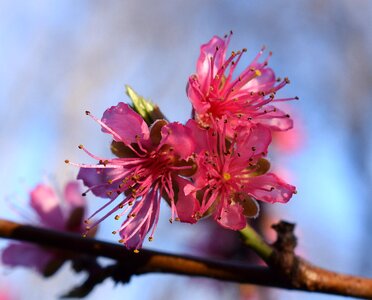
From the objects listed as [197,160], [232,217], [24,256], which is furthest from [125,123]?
[24,256]

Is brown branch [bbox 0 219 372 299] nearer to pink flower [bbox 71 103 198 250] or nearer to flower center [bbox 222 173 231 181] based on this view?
pink flower [bbox 71 103 198 250]

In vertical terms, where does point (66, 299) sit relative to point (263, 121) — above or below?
below

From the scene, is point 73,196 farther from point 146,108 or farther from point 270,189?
point 270,189

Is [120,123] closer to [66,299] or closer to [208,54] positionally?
[208,54]

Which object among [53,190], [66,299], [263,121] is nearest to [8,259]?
[53,190]

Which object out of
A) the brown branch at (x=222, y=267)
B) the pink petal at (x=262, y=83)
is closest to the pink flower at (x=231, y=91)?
the pink petal at (x=262, y=83)

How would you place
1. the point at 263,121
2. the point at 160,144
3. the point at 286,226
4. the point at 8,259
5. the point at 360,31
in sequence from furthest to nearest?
the point at 360,31, the point at 8,259, the point at 286,226, the point at 263,121, the point at 160,144

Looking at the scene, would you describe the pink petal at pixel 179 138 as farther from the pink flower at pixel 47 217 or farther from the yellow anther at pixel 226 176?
the pink flower at pixel 47 217

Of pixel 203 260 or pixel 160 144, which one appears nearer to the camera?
pixel 160 144
